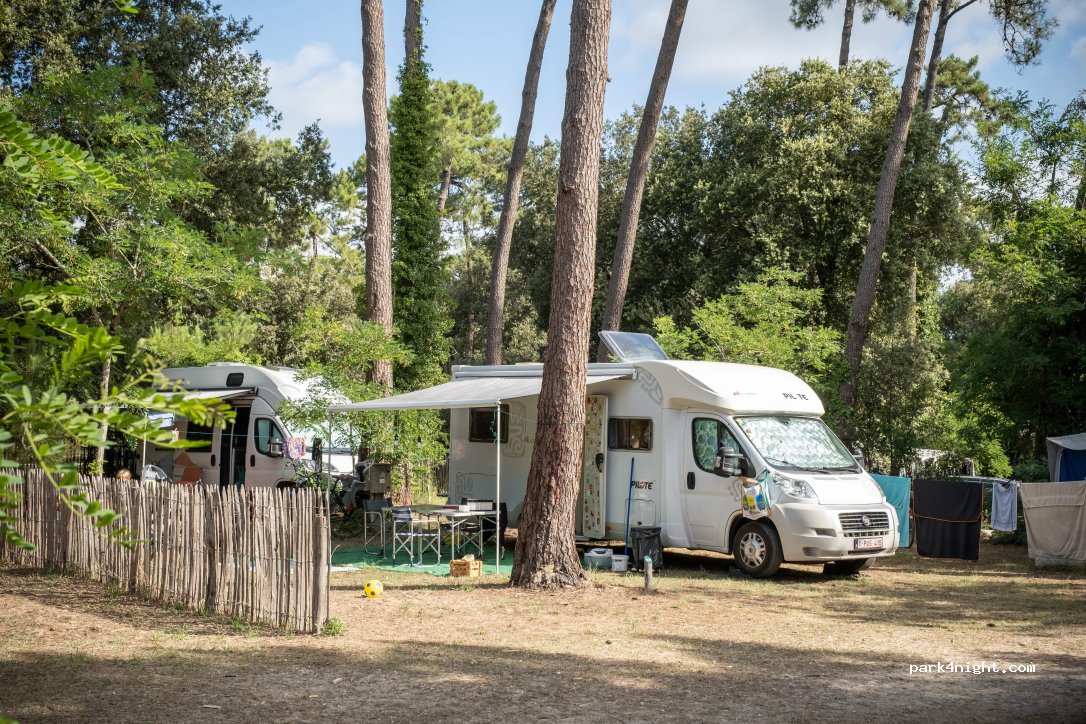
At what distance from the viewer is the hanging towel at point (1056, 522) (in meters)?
12.2

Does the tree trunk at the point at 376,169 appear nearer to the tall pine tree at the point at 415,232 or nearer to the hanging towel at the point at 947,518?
the tall pine tree at the point at 415,232

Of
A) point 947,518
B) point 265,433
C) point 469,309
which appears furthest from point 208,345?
point 469,309

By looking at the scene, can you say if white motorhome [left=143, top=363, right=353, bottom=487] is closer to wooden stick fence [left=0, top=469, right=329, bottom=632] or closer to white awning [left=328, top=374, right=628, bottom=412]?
white awning [left=328, top=374, right=628, bottom=412]

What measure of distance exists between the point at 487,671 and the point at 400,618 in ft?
6.68

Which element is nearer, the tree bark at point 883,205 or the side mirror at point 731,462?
the side mirror at point 731,462

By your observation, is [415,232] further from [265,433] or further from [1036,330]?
[1036,330]

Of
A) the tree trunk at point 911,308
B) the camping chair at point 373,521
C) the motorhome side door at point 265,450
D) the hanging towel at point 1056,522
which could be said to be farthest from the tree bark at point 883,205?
the motorhome side door at point 265,450

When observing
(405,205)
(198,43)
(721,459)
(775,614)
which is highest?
(198,43)

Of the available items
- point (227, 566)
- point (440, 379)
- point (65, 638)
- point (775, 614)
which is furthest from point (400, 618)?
point (440, 379)

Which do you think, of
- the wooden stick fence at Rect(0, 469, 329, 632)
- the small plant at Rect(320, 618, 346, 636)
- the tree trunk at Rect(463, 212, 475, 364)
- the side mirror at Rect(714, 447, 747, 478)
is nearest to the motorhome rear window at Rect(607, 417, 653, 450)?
the side mirror at Rect(714, 447, 747, 478)

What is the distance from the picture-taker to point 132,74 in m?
14.5

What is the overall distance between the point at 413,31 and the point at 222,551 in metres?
14.3

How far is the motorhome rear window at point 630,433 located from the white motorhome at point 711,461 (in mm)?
14

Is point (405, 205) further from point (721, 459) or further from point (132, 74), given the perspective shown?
point (721, 459)
